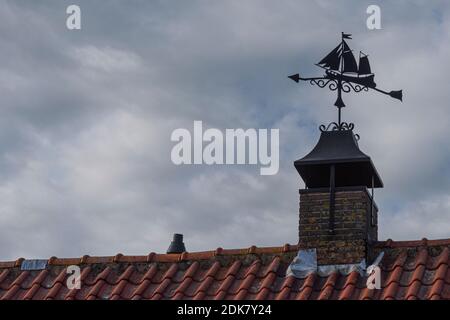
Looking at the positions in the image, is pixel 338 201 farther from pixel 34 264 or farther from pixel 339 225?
pixel 34 264

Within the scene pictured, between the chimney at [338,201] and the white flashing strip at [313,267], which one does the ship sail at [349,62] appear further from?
the white flashing strip at [313,267]

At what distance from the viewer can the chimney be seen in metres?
10.1

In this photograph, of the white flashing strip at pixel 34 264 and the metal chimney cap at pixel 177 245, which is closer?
the white flashing strip at pixel 34 264

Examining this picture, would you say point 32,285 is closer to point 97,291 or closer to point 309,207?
point 97,291

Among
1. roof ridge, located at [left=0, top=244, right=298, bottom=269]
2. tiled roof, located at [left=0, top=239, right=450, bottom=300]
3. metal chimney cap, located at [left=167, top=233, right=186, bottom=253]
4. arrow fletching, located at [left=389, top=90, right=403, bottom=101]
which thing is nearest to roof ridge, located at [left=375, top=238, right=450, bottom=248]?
tiled roof, located at [left=0, top=239, right=450, bottom=300]

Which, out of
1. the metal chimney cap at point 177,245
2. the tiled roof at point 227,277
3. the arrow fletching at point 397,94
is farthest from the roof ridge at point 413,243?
the metal chimney cap at point 177,245

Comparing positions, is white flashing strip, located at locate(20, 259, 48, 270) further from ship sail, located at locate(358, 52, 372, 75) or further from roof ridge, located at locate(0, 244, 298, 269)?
ship sail, located at locate(358, 52, 372, 75)

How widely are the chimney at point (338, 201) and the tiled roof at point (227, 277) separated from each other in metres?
0.28

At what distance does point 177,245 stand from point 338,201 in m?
2.96

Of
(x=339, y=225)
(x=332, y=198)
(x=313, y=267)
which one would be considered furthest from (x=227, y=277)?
(x=332, y=198)

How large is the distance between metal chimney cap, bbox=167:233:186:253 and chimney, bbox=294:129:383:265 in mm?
2398

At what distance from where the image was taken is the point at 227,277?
10.1m

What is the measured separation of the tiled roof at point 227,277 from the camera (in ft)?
31.1
